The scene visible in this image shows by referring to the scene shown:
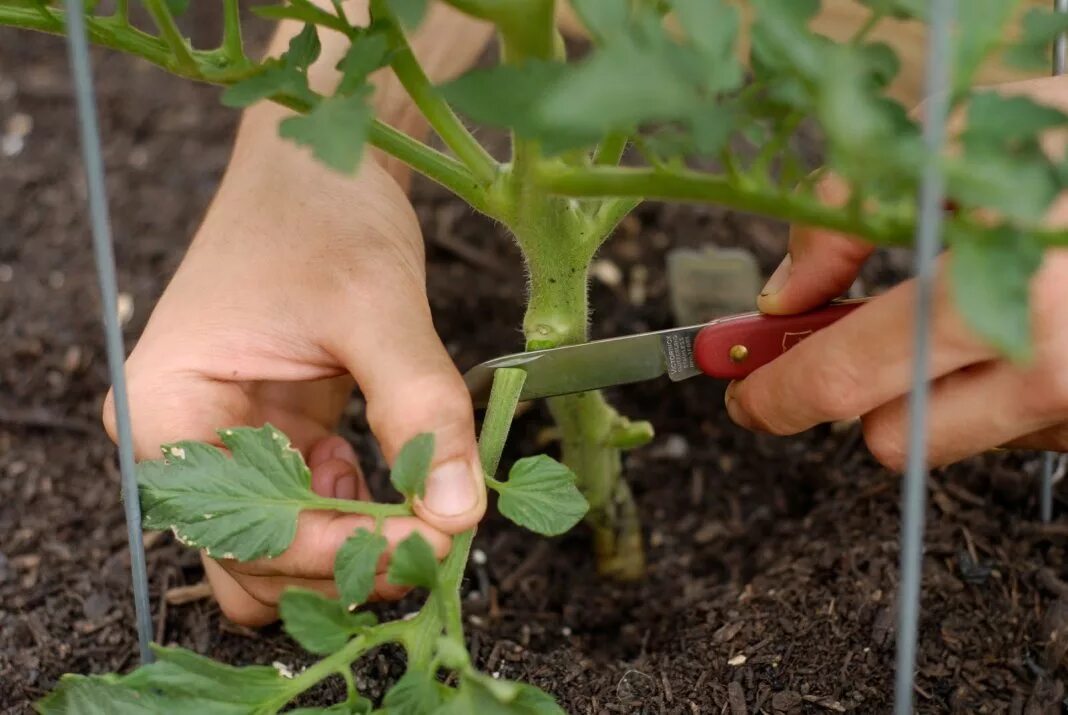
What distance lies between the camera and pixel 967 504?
125cm

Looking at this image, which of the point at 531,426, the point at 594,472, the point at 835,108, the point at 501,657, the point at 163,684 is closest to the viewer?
the point at 835,108

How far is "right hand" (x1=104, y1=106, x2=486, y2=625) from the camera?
0.87m

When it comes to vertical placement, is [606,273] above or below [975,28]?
above

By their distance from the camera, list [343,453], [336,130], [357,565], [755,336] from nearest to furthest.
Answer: [336,130], [357,565], [755,336], [343,453]

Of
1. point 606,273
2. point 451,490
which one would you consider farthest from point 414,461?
point 606,273

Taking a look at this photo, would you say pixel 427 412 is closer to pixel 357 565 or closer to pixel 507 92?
pixel 357 565

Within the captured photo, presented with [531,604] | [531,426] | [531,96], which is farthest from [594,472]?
[531,96]

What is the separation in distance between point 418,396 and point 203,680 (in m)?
0.24

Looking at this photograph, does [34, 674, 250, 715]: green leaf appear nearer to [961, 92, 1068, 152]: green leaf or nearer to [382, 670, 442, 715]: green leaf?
[382, 670, 442, 715]: green leaf

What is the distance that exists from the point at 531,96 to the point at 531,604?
0.75 m

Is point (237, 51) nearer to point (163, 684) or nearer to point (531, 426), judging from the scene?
point (163, 684)

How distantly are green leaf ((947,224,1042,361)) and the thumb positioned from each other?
38 centimetres

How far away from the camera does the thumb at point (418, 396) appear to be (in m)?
0.82

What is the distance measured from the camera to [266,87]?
2.43 ft
